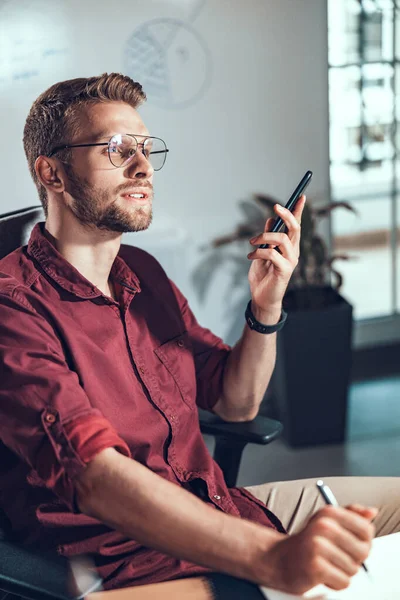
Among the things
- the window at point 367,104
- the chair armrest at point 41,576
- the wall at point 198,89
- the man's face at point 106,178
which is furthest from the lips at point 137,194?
the window at point 367,104

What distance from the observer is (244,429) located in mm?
1643

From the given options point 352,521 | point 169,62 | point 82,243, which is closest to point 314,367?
point 169,62

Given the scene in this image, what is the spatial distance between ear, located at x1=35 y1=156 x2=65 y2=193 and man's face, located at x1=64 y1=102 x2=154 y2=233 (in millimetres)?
19

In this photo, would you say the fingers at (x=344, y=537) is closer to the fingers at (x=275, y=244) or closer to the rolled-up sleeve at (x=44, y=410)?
the rolled-up sleeve at (x=44, y=410)

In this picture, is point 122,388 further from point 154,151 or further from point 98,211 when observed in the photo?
point 154,151

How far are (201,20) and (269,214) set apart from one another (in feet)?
2.57

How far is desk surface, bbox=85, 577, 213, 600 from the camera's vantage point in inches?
45.2

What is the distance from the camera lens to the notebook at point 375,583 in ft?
3.49

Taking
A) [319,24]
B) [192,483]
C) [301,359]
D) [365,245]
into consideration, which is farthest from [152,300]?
[365,245]

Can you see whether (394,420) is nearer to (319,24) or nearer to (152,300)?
(319,24)

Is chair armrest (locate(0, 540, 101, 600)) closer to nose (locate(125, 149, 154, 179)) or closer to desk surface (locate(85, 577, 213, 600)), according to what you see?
desk surface (locate(85, 577, 213, 600))

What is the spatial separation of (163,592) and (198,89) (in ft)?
7.04

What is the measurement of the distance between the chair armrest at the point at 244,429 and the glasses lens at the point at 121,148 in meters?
0.59

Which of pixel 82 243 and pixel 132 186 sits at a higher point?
pixel 132 186
